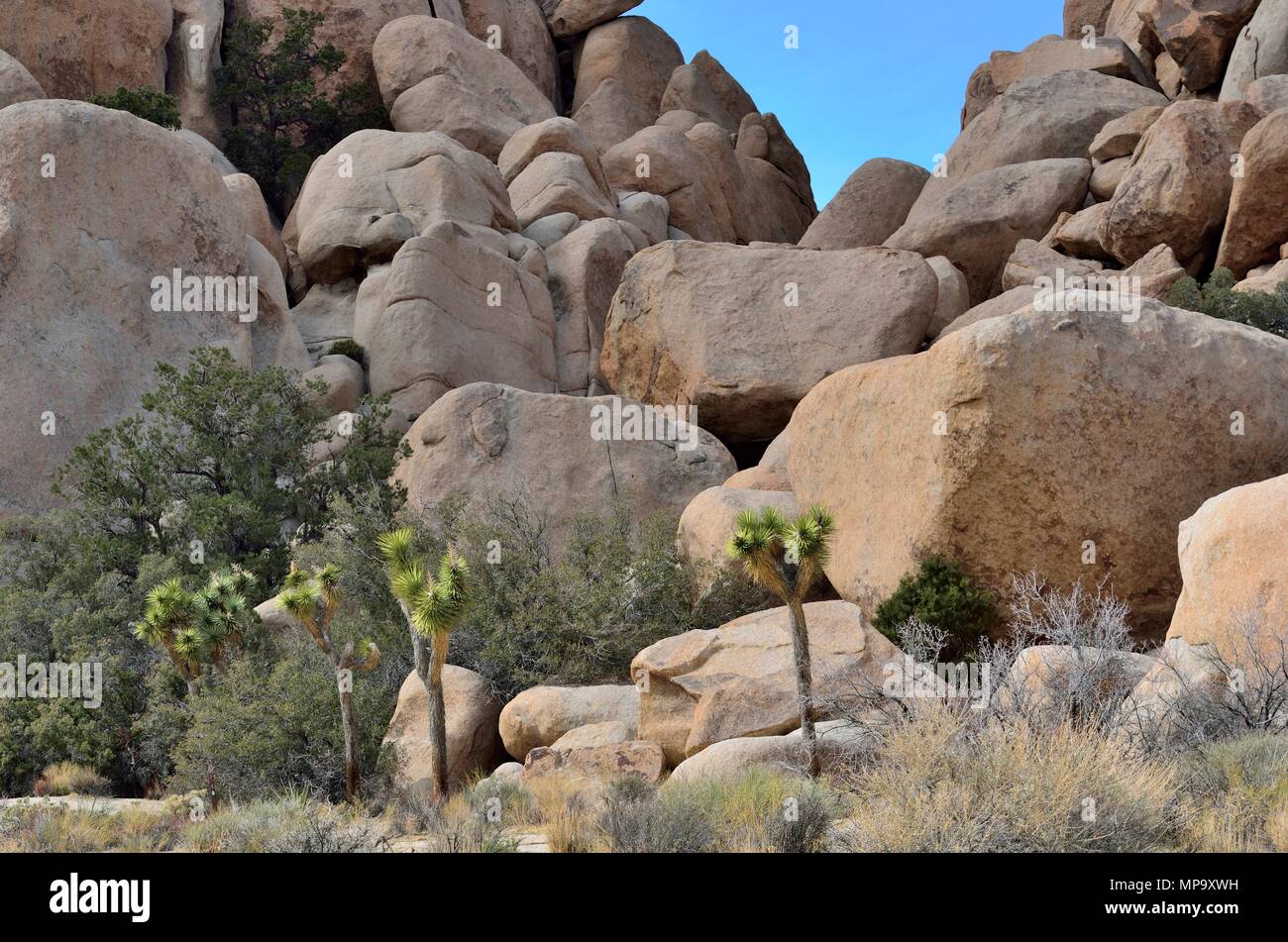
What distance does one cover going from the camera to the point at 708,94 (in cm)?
5428

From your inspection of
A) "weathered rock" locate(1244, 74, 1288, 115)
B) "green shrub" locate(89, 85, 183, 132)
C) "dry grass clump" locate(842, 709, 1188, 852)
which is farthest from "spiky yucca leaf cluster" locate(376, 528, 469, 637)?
"green shrub" locate(89, 85, 183, 132)

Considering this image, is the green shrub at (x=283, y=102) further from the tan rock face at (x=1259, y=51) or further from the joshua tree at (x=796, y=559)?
the joshua tree at (x=796, y=559)

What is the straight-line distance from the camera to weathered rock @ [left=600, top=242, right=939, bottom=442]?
94.2 feet

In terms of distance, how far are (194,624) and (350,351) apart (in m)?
15.8

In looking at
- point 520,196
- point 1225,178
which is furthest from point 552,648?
point 520,196

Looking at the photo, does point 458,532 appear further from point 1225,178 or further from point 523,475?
point 1225,178

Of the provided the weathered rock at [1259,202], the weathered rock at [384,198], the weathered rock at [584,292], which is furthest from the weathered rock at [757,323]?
the weathered rock at [384,198]

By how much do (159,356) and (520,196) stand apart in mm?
14861

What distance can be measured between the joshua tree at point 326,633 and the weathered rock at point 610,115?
3767 cm

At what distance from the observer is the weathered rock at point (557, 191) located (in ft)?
131

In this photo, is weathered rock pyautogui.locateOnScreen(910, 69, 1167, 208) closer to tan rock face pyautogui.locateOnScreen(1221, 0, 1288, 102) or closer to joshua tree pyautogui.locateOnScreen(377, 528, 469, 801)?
tan rock face pyautogui.locateOnScreen(1221, 0, 1288, 102)

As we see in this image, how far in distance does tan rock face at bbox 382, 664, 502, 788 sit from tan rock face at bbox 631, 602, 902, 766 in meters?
2.53

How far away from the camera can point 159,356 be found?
29.8 meters
